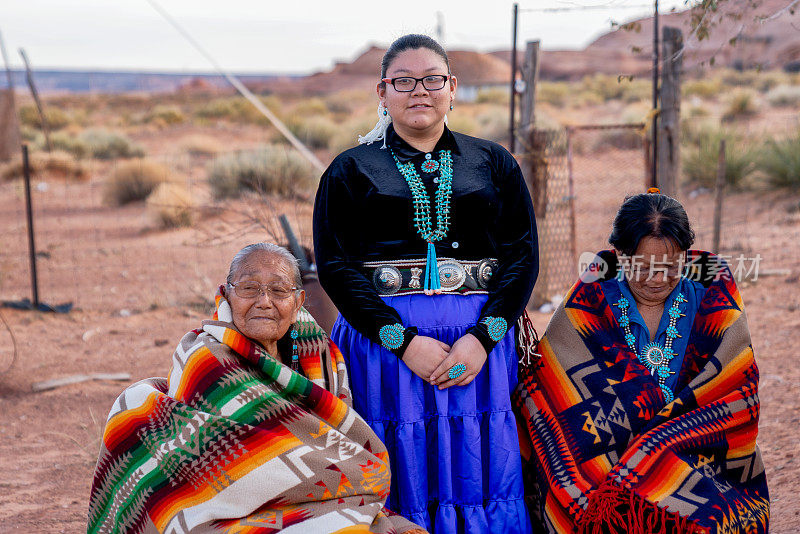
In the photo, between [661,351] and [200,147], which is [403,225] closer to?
[661,351]

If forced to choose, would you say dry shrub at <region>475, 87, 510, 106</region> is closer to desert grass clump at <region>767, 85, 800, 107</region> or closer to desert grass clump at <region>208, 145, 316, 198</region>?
desert grass clump at <region>767, 85, 800, 107</region>

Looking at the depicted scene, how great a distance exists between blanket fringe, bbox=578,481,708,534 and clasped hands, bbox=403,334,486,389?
0.61 m

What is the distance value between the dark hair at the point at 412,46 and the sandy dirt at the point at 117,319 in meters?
2.44

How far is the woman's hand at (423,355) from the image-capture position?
2707mm

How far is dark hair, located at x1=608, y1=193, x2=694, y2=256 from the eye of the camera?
2.87 metres

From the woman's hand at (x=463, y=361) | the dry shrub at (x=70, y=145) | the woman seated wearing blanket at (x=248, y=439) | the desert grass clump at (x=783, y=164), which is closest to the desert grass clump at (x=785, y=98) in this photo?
the desert grass clump at (x=783, y=164)

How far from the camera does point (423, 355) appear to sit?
8.88ft

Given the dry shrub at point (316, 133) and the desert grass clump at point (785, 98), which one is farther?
the desert grass clump at point (785, 98)

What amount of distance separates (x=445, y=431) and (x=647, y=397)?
2.44ft

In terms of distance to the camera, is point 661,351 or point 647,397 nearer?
point 647,397

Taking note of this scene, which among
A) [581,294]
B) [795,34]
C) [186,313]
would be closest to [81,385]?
[186,313]

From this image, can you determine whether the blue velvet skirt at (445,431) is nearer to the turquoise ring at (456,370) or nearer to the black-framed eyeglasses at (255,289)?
the turquoise ring at (456,370)

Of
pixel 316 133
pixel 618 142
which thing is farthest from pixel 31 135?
pixel 618 142

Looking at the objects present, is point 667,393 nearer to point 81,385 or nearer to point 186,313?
point 81,385
